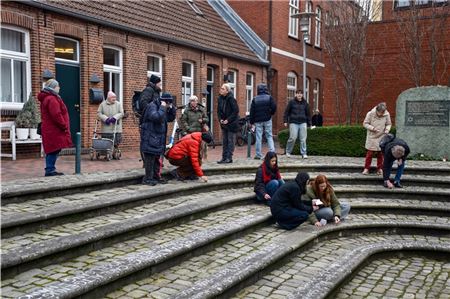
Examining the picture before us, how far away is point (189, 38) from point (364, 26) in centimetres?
731

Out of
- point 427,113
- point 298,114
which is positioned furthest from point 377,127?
point 427,113

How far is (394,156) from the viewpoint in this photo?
9164 millimetres

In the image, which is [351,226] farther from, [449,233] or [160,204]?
[160,204]

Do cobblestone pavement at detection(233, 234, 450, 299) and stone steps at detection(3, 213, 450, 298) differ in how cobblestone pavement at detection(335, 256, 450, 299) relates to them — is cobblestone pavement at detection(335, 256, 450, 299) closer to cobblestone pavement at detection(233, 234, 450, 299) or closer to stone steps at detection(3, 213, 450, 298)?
cobblestone pavement at detection(233, 234, 450, 299)

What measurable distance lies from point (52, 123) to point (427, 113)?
10.1 metres

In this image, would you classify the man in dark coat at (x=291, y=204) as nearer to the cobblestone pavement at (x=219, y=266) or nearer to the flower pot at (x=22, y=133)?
the cobblestone pavement at (x=219, y=266)

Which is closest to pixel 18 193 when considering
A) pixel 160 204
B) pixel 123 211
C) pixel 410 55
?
pixel 123 211

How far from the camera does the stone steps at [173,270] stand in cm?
414

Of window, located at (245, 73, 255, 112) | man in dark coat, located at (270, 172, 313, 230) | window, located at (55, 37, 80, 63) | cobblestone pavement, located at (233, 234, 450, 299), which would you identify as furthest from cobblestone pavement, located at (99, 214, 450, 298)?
window, located at (245, 73, 255, 112)

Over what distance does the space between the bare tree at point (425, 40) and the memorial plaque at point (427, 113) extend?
17.2 feet

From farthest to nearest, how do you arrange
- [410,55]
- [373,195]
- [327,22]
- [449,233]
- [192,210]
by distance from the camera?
[327,22]
[410,55]
[373,195]
[449,233]
[192,210]

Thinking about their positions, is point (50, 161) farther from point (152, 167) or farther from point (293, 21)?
point (293, 21)

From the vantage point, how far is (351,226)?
25.0ft

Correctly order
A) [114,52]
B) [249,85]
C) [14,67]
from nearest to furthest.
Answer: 1. [14,67]
2. [114,52]
3. [249,85]
